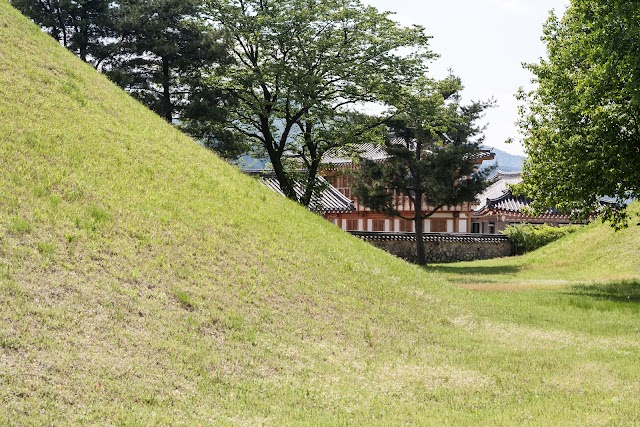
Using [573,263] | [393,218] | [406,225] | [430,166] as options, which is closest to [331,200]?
[393,218]

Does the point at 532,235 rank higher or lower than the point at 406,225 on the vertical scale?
lower

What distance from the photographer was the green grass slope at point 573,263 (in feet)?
108

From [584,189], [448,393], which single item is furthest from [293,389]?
[584,189]

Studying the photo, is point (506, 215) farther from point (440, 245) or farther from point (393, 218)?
point (393, 218)

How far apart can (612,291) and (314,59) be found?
58.5ft

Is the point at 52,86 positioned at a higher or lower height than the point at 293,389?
higher

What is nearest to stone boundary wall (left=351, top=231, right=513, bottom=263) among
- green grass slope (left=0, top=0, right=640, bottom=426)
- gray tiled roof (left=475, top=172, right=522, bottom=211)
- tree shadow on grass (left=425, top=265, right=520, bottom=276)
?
tree shadow on grass (left=425, top=265, right=520, bottom=276)

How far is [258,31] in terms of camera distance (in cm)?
3509

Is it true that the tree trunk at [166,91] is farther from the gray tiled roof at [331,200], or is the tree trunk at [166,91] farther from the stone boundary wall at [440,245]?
the stone boundary wall at [440,245]

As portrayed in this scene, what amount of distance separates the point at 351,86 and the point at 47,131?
21.5 metres

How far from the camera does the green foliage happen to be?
51156mm

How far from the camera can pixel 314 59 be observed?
115ft

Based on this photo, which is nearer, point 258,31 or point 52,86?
point 52,86

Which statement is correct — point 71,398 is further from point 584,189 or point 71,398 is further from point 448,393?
point 584,189
